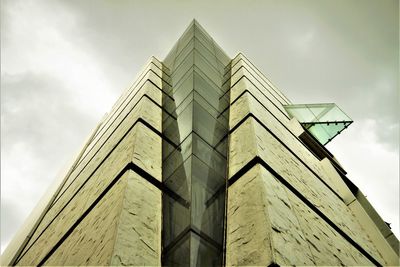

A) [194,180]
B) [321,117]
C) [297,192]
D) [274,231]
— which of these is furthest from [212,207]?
[321,117]

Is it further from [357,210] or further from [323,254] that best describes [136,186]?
[357,210]

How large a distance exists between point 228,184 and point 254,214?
43 cm

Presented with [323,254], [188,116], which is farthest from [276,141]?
[323,254]

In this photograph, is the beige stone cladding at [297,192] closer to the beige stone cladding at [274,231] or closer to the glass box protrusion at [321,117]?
the beige stone cladding at [274,231]

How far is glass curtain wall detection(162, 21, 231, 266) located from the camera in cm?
129

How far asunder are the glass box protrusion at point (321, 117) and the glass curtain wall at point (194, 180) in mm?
2468

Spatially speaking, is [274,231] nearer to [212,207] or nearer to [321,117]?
[212,207]

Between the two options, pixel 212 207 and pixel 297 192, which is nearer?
pixel 212 207

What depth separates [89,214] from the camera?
166 cm

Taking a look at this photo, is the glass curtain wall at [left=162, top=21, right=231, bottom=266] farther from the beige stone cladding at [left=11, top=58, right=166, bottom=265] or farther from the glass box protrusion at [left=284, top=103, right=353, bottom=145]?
the glass box protrusion at [left=284, top=103, right=353, bottom=145]

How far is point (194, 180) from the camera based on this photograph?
5.24ft

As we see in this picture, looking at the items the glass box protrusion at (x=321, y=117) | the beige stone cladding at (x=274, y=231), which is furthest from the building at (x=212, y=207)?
the glass box protrusion at (x=321, y=117)

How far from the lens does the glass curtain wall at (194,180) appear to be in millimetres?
1285

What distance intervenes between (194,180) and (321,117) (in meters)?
3.93
